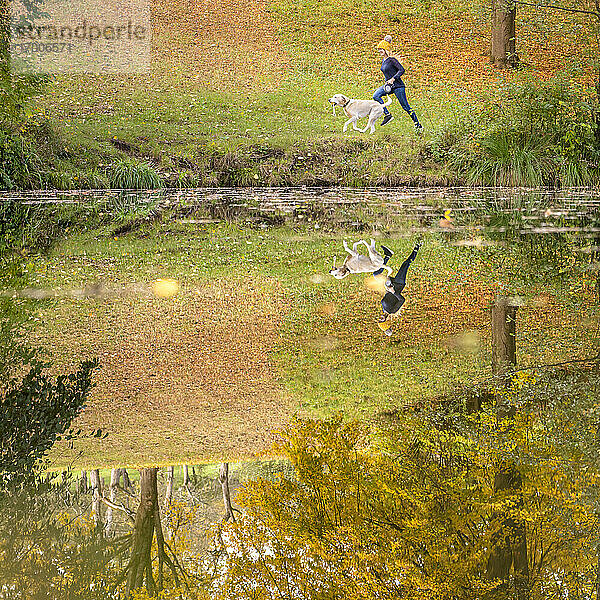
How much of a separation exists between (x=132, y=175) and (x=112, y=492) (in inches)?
406

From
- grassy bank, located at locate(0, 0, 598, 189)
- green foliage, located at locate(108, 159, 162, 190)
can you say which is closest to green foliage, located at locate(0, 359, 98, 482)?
grassy bank, located at locate(0, 0, 598, 189)

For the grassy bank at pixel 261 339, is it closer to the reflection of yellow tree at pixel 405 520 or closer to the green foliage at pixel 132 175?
the reflection of yellow tree at pixel 405 520

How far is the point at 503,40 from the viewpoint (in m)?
14.0

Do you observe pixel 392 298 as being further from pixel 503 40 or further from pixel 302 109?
pixel 503 40

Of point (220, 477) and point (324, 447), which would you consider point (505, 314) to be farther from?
point (220, 477)

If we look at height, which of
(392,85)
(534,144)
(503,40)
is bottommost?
(534,144)

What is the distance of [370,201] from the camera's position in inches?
405

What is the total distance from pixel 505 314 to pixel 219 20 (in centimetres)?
1423

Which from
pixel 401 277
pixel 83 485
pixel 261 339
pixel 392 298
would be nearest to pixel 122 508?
pixel 83 485

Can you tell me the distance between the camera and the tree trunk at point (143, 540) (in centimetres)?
161

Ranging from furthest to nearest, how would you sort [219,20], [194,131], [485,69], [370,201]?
[219,20] < [485,69] < [194,131] < [370,201]

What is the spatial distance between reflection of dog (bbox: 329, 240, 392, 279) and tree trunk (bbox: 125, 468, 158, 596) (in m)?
3.08

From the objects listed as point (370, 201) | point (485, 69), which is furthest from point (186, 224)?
point (485, 69)

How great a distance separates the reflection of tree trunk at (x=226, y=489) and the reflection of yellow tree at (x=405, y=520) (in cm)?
3
